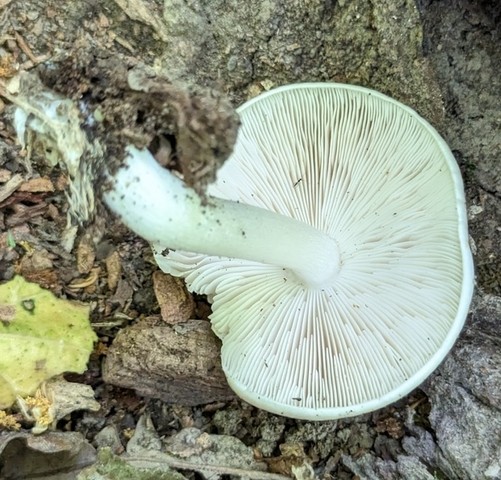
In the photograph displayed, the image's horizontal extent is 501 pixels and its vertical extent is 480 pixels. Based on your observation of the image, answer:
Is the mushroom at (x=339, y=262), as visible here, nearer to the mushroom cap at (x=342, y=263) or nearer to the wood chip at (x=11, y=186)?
the mushroom cap at (x=342, y=263)

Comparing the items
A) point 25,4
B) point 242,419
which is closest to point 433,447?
point 242,419

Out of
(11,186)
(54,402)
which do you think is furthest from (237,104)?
(54,402)

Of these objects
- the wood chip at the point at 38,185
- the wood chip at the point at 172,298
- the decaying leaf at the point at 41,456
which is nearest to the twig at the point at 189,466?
the decaying leaf at the point at 41,456

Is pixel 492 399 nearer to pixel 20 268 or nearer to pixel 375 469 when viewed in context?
pixel 375 469

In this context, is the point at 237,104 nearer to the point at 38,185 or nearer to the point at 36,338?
the point at 38,185

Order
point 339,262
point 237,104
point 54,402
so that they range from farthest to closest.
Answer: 1. point 237,104
2. point 54,402
3. point 339,262

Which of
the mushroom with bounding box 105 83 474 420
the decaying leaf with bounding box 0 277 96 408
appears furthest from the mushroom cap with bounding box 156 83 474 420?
the decaying leaf with bounding box 0 277 96 408
